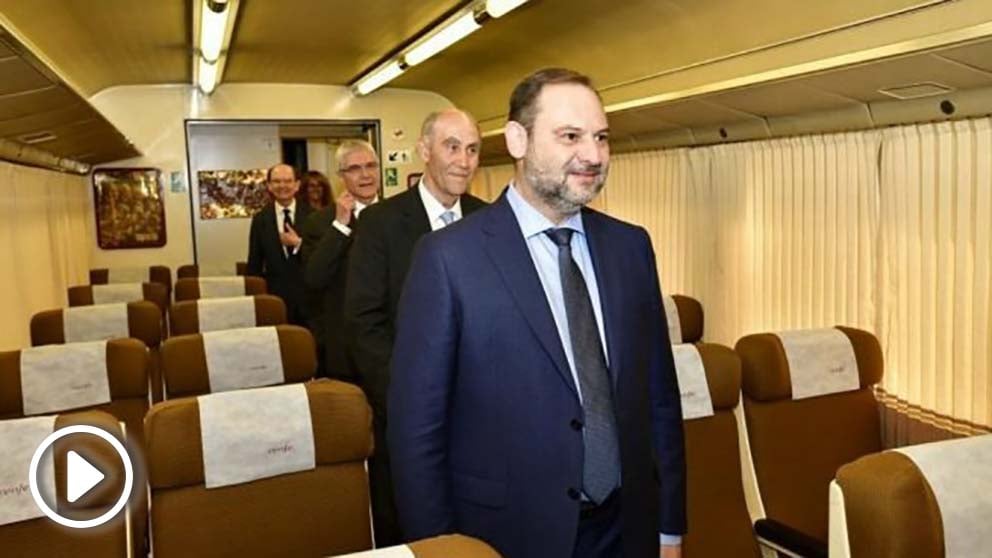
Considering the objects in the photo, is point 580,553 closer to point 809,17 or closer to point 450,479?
point 450,479

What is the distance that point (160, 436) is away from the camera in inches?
82.6

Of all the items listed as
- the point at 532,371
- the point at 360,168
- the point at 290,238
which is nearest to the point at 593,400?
the point at 532,371

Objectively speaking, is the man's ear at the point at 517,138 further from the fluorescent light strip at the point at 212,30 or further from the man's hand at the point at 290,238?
the man's hand at the point at 290,238

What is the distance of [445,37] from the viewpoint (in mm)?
5062

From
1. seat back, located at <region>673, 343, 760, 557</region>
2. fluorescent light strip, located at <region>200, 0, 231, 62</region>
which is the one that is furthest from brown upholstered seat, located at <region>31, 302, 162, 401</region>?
seat back, located at <region>673, 343, 760, 557</region>

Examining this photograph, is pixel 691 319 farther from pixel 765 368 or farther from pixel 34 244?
pixel 34 244

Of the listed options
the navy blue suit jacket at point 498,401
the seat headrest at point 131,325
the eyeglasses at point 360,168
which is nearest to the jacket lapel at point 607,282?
the navy blue suit jacket at point 498,401

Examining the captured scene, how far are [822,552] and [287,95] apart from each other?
7014 mm

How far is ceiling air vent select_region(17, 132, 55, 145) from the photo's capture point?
172 inches

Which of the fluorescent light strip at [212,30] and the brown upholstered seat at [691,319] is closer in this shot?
the fluorescent light strip at [212,30]

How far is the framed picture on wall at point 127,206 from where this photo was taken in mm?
7852

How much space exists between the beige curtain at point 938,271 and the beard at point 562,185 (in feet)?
6.48

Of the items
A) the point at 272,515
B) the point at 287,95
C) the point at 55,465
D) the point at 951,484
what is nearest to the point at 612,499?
the point at 951,484

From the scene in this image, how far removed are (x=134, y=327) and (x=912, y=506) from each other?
3722mm
